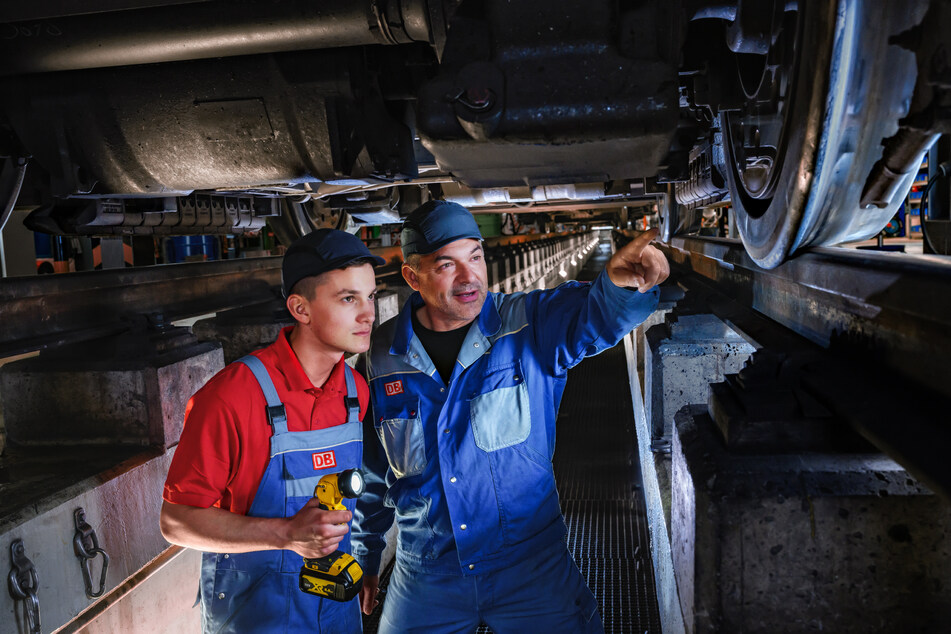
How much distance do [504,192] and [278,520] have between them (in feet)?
17.5

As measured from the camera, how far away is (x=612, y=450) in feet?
19.9

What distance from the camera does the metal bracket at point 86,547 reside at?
2.44 metres

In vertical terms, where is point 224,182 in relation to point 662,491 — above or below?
above

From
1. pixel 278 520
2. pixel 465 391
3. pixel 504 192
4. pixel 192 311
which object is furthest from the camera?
pixel 504 192

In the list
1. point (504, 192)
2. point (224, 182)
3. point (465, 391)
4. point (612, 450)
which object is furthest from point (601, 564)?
point (504, 192)

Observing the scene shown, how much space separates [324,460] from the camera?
6.93ft

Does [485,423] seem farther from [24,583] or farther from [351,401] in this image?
[24,583]

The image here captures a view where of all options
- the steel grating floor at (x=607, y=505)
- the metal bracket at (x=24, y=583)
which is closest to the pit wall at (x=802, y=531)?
the metal bracket at (x=24, y=583)

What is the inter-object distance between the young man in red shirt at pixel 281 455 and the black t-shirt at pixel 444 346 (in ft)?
1.02

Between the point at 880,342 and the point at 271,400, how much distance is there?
164cm

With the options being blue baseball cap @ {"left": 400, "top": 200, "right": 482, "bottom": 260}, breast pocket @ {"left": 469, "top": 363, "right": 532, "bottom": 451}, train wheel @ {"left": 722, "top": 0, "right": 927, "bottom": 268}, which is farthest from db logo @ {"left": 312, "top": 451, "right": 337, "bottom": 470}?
train wheel @ {"left": 722, "top": 0, "right": 927, "bottom": 268}

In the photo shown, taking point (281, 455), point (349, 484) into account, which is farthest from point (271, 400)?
point (349, 484)

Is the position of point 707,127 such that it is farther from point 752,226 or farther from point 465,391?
point 465,391

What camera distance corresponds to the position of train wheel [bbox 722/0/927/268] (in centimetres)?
154
